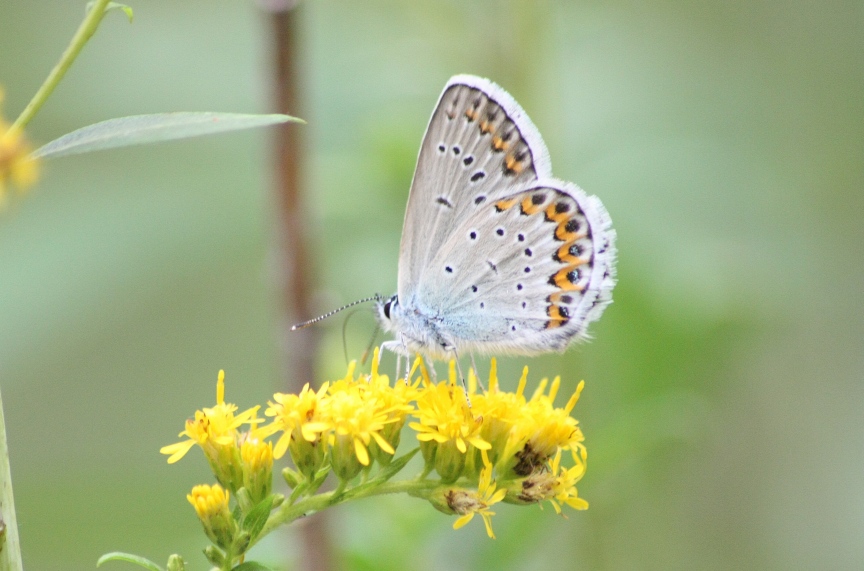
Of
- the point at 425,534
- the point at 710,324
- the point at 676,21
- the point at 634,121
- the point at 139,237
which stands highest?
the point at 676,21

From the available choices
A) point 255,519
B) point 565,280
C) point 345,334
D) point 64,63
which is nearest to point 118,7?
point 64,63

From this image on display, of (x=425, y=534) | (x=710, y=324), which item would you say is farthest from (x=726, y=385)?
(x=425, y=534)

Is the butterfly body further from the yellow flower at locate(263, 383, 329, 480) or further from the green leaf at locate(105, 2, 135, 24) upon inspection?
the green leaf at locate(105, 2, 135, 24)

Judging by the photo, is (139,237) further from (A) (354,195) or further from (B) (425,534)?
(B) (425,534)

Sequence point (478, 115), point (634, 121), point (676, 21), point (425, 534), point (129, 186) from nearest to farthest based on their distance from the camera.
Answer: point (478, 115) < point (425, 534) < point (129, 186) < point (634, 121) < point (676, 21)

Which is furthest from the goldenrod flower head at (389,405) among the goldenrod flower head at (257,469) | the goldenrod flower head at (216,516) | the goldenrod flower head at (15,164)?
the goldenrod flower head at (15,164)

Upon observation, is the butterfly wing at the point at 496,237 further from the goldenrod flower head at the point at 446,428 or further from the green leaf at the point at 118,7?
the green leaf at the point at 118,7
